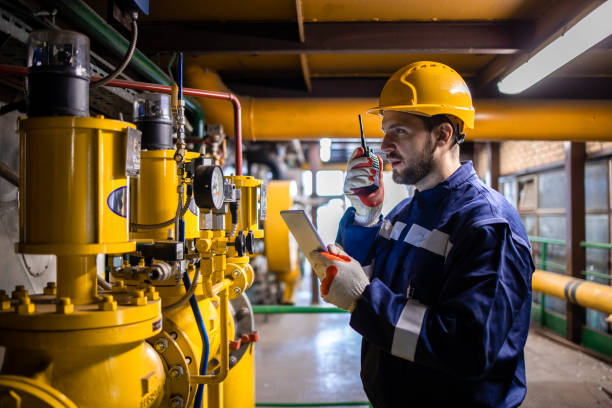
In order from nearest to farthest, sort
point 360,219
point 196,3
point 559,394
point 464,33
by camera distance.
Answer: point 360,219
point 196,3
point 464,33
point 559,394

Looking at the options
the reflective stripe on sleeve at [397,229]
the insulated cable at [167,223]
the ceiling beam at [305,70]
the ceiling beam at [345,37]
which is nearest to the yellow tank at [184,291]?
the insulated cable at [167,223]

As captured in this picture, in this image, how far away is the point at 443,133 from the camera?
1.47 meters

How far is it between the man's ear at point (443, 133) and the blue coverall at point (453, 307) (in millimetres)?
110

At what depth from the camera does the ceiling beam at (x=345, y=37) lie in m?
2.97

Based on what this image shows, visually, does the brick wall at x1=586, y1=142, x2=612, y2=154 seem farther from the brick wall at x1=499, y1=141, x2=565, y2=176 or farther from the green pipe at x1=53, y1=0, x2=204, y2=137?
the green pipe at x1=53, y1=0, x2=204, y2=137

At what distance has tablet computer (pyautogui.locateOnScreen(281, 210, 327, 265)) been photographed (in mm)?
1253

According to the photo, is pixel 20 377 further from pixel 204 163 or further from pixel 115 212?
pixel 204 163

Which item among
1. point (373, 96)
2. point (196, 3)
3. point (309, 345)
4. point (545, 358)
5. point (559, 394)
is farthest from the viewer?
point (309, 345)

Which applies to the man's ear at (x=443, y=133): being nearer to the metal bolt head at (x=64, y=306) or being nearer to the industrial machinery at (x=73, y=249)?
the industrial machinery at (x=73, y=249)

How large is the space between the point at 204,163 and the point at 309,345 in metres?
3.98

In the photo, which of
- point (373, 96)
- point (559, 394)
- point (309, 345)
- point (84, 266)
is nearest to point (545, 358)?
point (559, 394)

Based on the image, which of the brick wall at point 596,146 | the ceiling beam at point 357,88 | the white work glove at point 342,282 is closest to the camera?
the white work glove at point 342,282

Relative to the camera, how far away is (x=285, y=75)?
4074 millimetres

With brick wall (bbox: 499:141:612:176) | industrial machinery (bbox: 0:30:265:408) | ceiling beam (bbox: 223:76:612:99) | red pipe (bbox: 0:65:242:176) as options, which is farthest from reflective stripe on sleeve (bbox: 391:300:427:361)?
brick wall (bbox: 499:141:612:176)
